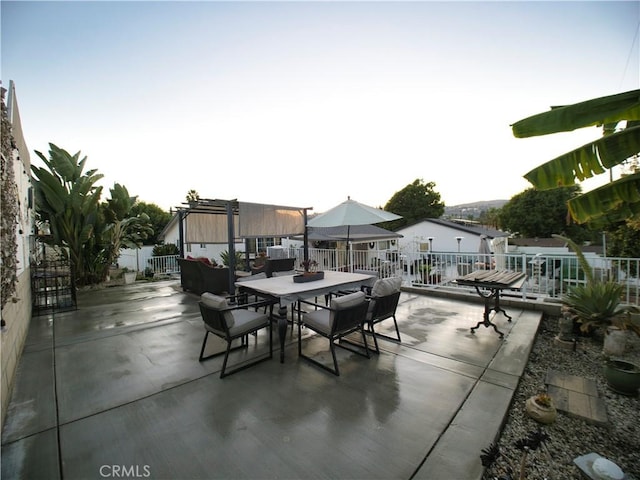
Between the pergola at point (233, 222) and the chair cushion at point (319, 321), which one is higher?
the pergola at point (233, 222)

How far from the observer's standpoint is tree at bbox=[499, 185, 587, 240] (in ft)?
92.8

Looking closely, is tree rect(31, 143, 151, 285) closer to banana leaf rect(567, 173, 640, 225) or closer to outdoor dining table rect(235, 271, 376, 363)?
outdoor dining table rect(235, 271, 376, 363)

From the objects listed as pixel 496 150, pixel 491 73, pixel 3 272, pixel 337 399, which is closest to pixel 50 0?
pixel 3 272

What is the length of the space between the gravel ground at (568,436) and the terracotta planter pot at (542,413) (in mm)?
55

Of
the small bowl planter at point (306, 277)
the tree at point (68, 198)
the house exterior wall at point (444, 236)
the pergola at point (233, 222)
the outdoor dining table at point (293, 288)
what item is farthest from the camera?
the house exterior wall at point (444, 236)

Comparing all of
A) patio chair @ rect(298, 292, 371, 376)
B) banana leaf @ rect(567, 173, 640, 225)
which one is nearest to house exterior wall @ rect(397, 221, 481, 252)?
banana leaf @ rect(567, 173, 640, 225)

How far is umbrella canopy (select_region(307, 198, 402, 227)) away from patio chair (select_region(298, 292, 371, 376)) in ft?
7.39

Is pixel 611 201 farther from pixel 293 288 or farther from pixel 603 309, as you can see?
pixel 293 288

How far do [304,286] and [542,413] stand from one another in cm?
290

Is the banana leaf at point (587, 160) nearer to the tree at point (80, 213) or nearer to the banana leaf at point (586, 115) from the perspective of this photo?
the banana leaf at point (586, 115)

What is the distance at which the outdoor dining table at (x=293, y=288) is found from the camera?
Answer: 11.1 ft

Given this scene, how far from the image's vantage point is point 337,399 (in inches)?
97.7

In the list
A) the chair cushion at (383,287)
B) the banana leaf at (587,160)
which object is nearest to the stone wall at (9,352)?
the chair cushion at (383,287)

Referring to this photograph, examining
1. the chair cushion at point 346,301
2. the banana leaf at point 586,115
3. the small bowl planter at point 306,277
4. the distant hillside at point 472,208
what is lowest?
Result: the chair cushion at point 346,301
